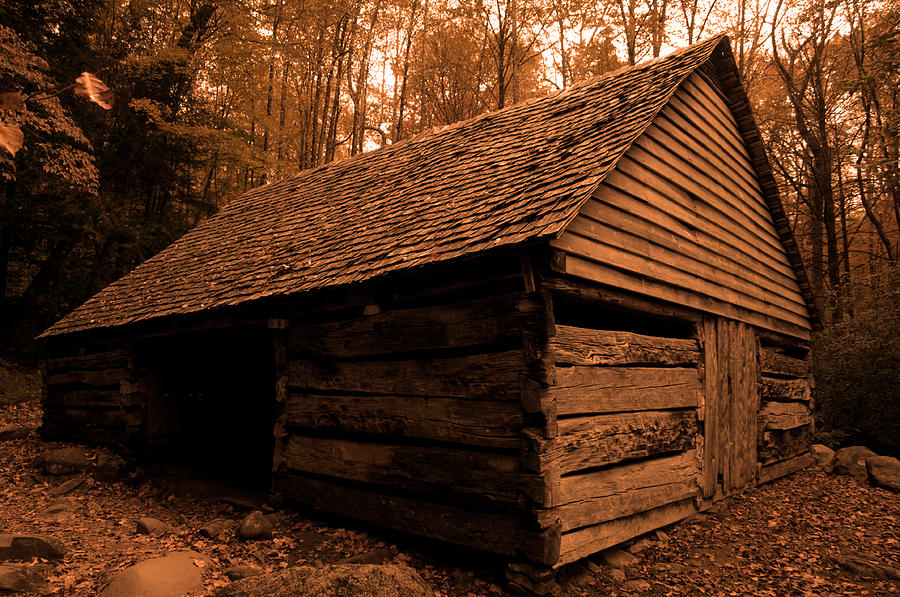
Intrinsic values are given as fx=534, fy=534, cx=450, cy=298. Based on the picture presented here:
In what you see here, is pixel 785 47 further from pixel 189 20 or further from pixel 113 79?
pixel 113 79

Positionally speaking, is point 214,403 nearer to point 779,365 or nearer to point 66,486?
point 66,486

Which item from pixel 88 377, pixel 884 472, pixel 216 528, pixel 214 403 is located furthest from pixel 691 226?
pixel 88 377

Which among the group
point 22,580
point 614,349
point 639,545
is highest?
point 614,349

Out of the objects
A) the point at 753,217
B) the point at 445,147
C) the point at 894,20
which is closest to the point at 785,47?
the point at 894,20

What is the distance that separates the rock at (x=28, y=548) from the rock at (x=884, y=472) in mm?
10439

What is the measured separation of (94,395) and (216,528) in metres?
5.87

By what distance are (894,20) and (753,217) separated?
592 centimetres

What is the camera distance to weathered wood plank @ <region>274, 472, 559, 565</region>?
14.0 ft

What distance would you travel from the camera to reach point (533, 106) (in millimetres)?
8562

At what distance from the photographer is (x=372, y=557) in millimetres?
4973

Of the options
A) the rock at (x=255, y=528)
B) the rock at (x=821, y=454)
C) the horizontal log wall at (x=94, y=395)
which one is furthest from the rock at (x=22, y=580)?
the rock at (x=821, y=454)

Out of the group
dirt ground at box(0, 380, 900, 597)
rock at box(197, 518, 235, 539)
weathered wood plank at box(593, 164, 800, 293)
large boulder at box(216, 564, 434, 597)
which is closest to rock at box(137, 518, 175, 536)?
dirt ground at box(0, 380, 900, 597)

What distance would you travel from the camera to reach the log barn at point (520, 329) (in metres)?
4.57

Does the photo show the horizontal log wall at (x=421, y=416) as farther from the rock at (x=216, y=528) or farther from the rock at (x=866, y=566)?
the rock at (x=866, y=566)
